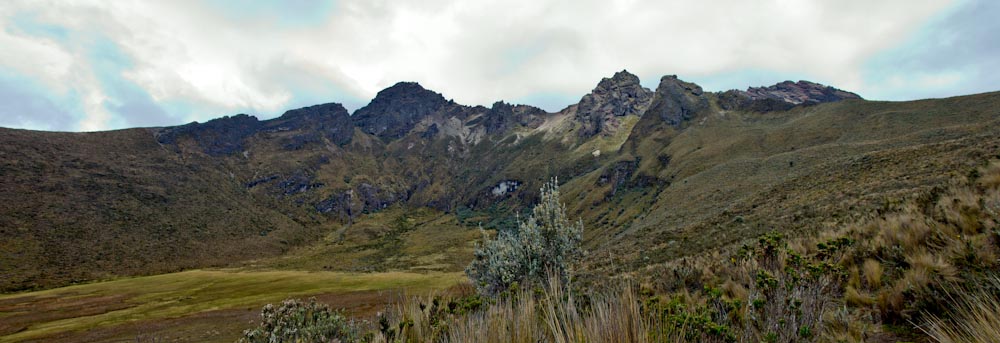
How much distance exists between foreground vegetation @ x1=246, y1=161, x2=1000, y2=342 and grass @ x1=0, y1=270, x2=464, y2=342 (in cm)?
3386

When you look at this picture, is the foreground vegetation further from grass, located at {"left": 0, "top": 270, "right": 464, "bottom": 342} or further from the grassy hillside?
grass, located at {"left": 0, "top": 270, "right": 464, "bottom": 342}

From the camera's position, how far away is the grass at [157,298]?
50.8 metres

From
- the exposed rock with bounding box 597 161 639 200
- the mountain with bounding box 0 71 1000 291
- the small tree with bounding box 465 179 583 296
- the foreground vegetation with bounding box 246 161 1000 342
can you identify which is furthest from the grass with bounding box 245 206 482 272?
the foreground vegetation with bounding box 246 161 1000 342

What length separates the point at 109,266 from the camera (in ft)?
392

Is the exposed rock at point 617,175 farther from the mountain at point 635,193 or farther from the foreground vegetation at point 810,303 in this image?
the foreground vegetation at point 810,303

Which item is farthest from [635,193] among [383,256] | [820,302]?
[820,302]

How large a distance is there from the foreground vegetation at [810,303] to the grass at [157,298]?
33.9 m

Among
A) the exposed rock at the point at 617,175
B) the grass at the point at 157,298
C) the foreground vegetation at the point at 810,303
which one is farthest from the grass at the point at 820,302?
the exposed rock at the point at 617,175

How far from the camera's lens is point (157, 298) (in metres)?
73.9

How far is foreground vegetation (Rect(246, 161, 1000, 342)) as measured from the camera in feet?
8.71

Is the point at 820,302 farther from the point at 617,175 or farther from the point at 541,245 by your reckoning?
the point at 617,175

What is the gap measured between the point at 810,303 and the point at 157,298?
101176mm

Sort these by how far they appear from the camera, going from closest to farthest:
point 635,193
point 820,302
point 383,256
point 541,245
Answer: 1. point 820,302
2. point 541,245
3. point 635,193
4. point 383,256

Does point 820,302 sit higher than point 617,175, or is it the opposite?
point 617,175
